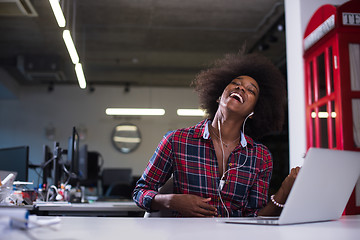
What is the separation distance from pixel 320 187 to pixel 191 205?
2.04 ft

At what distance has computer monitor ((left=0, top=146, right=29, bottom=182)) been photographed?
3118mm

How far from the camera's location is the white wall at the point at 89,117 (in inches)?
390

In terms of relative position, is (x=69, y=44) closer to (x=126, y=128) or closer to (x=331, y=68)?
(x=331, y=68)

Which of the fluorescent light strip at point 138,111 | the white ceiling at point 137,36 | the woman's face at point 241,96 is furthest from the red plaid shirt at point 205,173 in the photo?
the fluorescent light strip at point 138,111

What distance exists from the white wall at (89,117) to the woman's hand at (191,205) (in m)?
8.45

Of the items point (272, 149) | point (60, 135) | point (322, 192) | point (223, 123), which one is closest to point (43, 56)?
point (60, 135)

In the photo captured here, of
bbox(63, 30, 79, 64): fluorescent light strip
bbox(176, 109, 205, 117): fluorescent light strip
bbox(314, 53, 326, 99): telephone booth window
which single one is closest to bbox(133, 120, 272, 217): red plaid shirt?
bbox(314, 53, 326, 99): telephone booth window

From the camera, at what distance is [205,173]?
6.48 feet

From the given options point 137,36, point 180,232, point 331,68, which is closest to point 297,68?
point 331,68

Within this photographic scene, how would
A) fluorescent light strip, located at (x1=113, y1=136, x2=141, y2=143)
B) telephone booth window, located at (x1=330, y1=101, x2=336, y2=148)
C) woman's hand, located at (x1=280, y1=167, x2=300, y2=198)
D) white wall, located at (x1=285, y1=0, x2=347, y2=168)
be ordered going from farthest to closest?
fluorescent light strip, located at (x1=113, y1=136, x2=141, y2=143) → white wall, located at (x1=285, y1=0, x2=347, y2=168) → telephone booth window, located at (x1=330, y1=101, x2=336, y2=148) → woman's hand, located at (x1=280, y1=167, x2=300, y2=198)

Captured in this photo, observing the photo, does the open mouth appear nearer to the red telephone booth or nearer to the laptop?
the laptop

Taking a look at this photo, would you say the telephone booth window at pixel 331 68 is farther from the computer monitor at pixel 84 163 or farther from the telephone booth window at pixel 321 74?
the computer monitor at pixel 84 163

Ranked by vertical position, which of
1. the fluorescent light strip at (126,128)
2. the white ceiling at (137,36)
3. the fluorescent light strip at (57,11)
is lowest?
the fluorescent light strip at (126,128)

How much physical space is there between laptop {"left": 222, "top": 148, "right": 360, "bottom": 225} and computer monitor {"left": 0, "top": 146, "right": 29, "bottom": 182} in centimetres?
231
